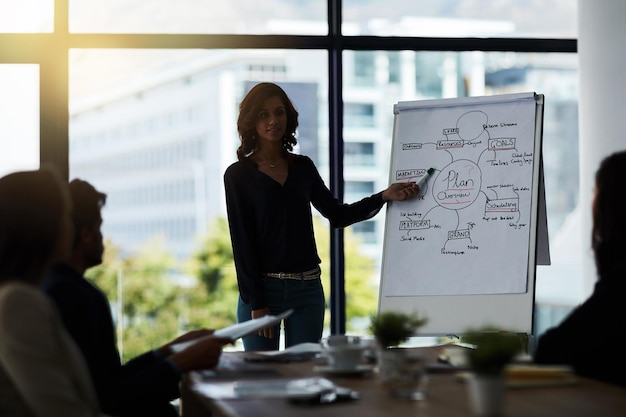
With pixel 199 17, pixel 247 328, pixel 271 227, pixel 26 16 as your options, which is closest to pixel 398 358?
pixel 247 328

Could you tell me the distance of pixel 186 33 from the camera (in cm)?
480

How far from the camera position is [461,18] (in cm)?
497

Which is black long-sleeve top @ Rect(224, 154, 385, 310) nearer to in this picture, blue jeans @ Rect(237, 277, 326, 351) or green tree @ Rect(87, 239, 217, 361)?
blue jeans @ Rect(237, 277, 326, 351)

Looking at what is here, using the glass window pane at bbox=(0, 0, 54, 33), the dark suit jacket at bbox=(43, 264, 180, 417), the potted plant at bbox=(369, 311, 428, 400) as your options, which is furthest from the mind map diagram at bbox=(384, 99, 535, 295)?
the glass window pane at bbox=(0, 0, 54, 33)

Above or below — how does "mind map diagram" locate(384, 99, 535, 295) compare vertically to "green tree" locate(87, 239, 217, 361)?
→ above

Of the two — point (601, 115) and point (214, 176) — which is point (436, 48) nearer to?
point (601, 115)

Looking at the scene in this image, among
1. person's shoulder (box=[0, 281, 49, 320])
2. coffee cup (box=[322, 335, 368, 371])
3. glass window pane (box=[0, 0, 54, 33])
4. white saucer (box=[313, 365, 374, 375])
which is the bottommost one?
white saucer (box=[313, 365, 374, 375])

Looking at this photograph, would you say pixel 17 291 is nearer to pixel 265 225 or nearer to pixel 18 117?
pixel 265 225

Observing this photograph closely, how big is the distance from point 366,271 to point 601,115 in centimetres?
153

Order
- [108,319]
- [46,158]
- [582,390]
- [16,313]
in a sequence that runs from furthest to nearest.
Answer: [46,158] < [108,319] < [582,390] < [16,313]

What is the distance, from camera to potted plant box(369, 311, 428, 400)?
1.99 metres

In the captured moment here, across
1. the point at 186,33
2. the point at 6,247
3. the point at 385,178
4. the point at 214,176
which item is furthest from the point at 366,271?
the point at 6,247

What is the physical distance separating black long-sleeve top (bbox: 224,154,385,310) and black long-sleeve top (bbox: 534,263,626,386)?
1522mm

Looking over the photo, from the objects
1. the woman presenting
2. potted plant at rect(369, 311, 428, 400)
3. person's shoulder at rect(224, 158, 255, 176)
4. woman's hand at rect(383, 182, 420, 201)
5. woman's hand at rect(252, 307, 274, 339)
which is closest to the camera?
potted plant at rect(369, 311, 428, 400)
